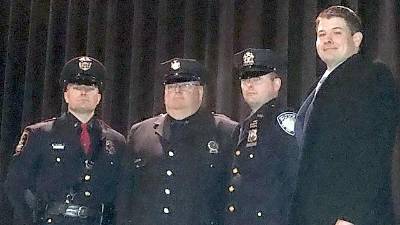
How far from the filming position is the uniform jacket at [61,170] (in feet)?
7.33

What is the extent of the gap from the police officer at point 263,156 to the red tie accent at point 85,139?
19.2 inches

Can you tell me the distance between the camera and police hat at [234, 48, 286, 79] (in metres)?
2.12

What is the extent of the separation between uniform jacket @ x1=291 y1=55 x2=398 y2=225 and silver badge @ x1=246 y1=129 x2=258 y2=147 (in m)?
0.30

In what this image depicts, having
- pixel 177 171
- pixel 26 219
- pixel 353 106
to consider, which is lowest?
pixel 26 219

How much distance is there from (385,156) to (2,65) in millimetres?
2143

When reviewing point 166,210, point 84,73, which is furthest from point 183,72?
point 166,210

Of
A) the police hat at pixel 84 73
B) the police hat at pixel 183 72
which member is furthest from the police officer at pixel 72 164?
the police hat at pixel 183 72

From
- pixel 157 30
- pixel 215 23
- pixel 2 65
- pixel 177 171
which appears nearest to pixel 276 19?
pixel 215 23

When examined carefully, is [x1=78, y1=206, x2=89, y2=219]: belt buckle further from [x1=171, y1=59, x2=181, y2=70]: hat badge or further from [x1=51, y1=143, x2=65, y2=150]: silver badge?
[x1=171, y1=59, x2=181, y2=70]: hat badge

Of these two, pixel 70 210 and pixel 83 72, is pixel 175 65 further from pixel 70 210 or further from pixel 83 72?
pixel 70 210

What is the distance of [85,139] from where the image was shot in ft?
7.54

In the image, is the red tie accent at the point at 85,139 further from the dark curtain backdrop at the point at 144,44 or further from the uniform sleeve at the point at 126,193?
the dark curtain backdrop at the point at 144,44

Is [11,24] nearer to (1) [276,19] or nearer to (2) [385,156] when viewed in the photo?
(1) [276,19]

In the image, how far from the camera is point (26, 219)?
2.30 metres
